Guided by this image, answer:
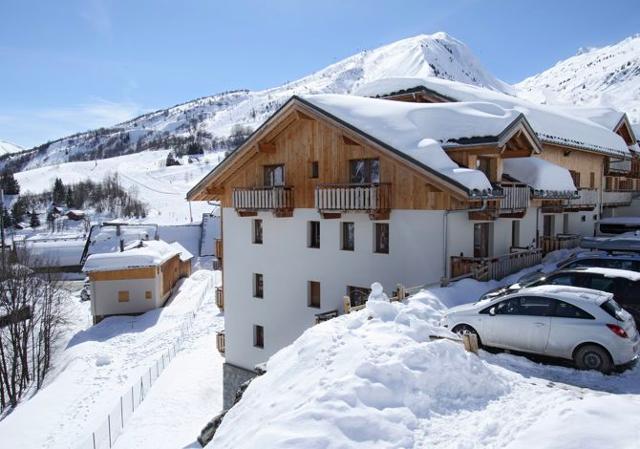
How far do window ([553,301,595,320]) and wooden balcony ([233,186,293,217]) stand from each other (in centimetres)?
1200

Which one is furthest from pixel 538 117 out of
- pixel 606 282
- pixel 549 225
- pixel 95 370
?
pixel 95 370

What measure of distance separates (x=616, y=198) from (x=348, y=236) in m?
22.7

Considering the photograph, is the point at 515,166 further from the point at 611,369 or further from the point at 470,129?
the point at 611,369

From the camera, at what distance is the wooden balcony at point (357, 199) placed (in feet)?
56.2

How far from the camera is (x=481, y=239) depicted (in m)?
19.0

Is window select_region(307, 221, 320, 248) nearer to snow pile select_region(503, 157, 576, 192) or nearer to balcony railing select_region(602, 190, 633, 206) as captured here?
snow pile select_region(503, 157, 576, 192)

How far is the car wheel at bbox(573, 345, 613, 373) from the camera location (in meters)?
9.64

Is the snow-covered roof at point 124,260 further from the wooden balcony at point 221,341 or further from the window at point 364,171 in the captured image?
the window at point 364,171

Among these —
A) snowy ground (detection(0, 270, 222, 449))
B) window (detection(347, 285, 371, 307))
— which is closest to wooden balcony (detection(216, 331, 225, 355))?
snowy ground (detection(0, 270, 222, 449))

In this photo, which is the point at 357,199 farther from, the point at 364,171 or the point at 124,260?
the point at 124,260

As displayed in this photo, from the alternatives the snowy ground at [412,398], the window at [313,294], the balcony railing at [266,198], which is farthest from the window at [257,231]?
the snowy ground at [412,398]

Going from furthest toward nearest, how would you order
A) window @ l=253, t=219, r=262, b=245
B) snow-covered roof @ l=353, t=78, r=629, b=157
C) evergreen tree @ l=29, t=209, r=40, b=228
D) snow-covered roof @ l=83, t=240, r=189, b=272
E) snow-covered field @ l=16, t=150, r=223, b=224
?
snow-covered field @ l=16, t=150, r=223, b=224, evergreen tree @ l=29, t=209, r=40, b=228, snow-covered roof @ l=83, t=240, r=189, b=272, snow-covered roof @ l=353, t=78, r=629, b=157, window @ l=253, t=219, r=262, b=245

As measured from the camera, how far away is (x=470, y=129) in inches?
717

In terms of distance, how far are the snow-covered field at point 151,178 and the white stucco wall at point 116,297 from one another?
44.7 metres
